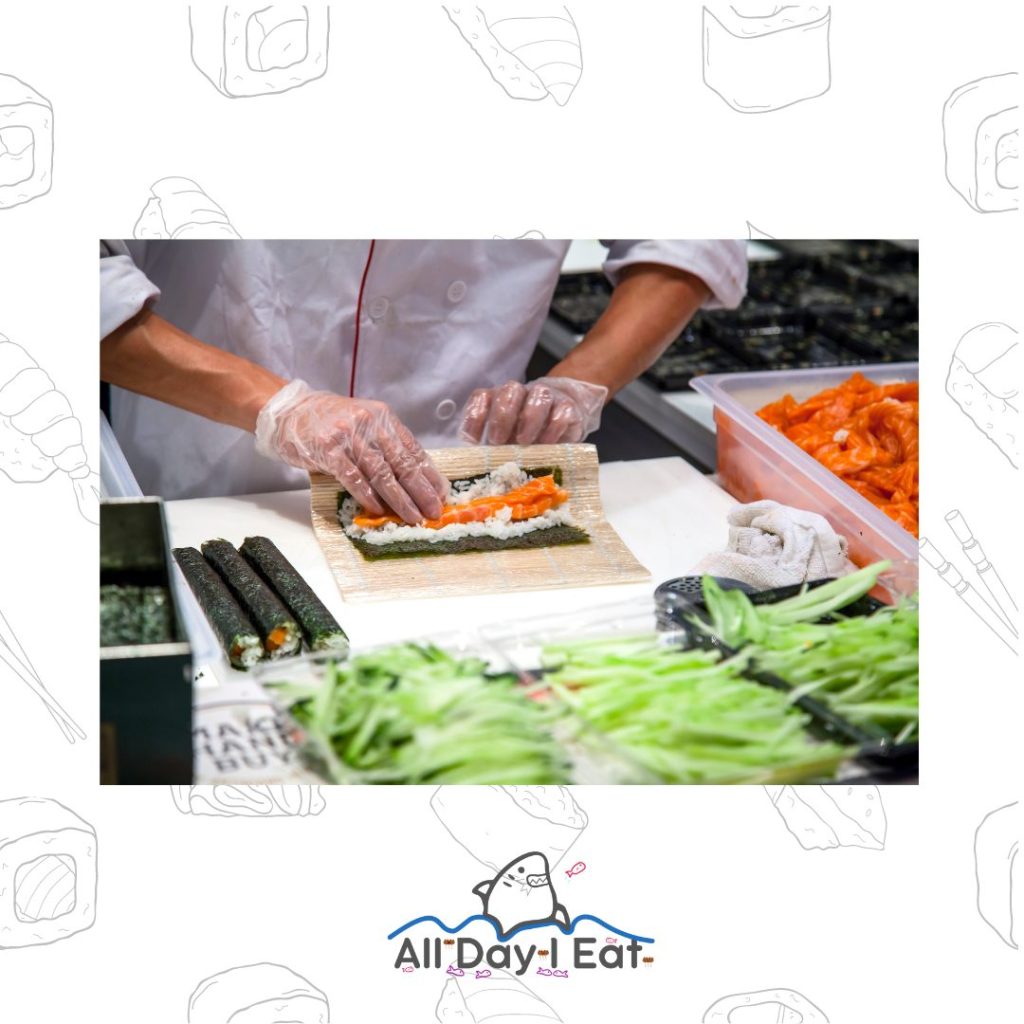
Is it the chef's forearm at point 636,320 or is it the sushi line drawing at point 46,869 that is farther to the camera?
the chef's forearm at point 636,320

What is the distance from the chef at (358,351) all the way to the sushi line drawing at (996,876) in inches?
37.7

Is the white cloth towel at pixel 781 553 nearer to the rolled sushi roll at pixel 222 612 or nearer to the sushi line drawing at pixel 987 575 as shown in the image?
the sushi line drawing at pixel 987 575

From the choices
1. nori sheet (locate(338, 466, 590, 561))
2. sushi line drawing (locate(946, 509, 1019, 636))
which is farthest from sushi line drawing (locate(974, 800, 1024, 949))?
nori sheet (locate(338, 466, 590, 561))

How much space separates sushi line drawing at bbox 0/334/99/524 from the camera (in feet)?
5.88

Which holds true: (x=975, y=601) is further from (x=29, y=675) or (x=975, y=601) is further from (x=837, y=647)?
(x=29, y=675)

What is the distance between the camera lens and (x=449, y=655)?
5.73ft

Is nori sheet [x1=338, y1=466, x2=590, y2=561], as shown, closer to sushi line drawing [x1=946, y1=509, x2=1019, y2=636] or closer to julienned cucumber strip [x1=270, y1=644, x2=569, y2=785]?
julienned cucumber strip [x1=270, y1=644, x2=569, y2=785]

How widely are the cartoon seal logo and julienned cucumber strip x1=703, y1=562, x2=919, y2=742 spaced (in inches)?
16.5

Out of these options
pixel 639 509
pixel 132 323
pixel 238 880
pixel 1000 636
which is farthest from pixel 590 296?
pixel 238 880

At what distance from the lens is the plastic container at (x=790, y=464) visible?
2.01 meters

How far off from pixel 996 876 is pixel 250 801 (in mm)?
1040
